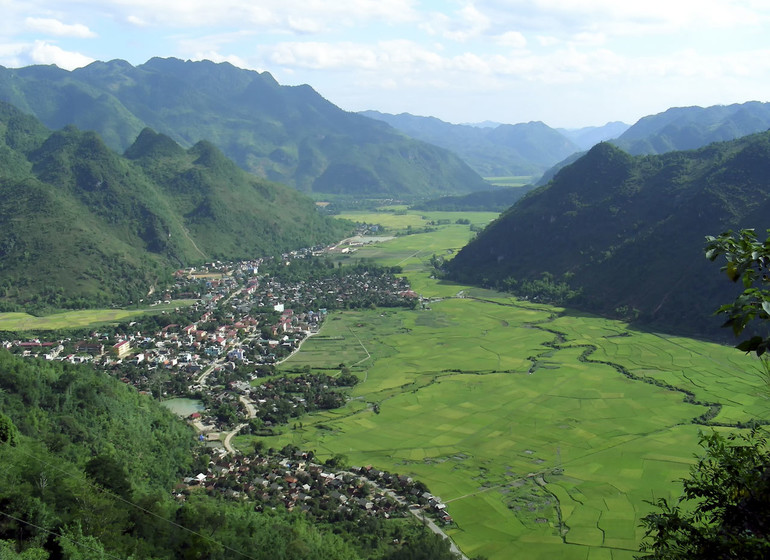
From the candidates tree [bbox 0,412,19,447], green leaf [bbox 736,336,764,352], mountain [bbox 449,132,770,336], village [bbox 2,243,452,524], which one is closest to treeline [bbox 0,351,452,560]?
tree [bbox 0,412,19,447]

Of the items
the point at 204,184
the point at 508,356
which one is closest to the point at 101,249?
the point at 204,184

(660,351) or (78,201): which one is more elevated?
(78,201)

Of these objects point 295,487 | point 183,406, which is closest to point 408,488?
point 295,487

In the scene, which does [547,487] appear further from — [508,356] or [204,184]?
[204,184]

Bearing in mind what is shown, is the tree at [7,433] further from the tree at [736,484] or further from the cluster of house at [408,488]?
the tree at [736,484]

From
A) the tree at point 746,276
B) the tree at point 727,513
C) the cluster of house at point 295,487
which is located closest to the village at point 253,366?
the cluster of house at point 295,487

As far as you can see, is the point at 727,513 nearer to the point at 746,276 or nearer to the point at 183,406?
the point at 746,276

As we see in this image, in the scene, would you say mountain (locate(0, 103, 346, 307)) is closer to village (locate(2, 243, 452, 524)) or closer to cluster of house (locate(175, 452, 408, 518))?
village (locate(2, 243, 452, 524))
